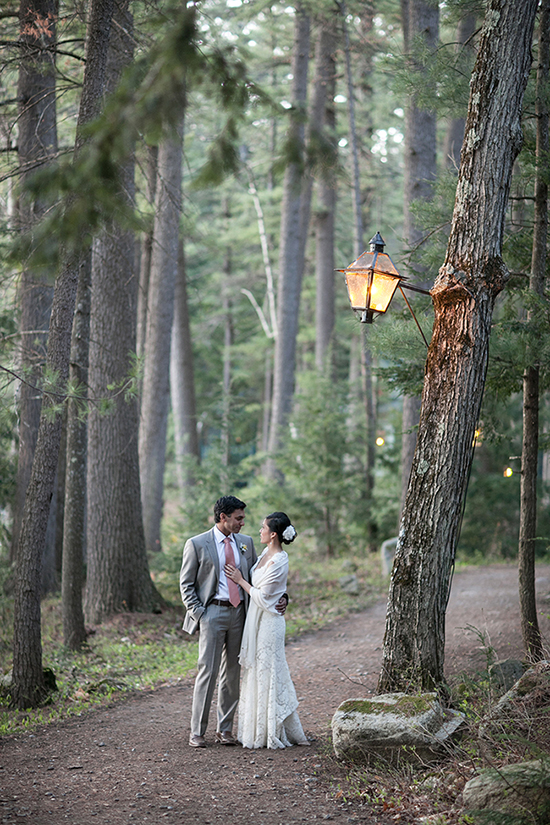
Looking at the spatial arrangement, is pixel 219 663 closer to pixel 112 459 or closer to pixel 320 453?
pixel 112 459

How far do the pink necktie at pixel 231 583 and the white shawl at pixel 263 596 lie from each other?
0.15 m

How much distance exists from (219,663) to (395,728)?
1573mm

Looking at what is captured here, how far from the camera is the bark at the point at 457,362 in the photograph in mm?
5621

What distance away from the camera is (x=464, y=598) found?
454 inches

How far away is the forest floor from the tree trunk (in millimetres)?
696

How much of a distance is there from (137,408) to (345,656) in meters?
4.61

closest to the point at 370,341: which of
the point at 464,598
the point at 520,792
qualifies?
the point at 520,792

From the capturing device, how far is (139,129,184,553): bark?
552 inches

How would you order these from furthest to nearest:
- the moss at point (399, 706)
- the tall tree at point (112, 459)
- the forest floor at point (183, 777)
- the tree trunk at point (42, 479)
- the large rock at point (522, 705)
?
the tall tree at point (112, 459) < the tree trunk at point (42, 479) < the moss at point (399, 706) < the large rock at point (522, 705) < the forest floor at point (183, 777)

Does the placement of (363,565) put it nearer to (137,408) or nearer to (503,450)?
(503,450)

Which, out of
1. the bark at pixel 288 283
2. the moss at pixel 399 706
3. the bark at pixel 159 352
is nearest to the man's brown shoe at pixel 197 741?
the moss at pixel 399 706

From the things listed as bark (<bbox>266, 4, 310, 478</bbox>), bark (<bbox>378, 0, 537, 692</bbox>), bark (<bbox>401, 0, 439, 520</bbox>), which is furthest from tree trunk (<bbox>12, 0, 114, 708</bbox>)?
bark (<bbox>266, 4, 310, 478</bbox>)

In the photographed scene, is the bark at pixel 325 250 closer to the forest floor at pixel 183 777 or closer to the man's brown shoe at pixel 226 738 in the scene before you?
the forest floor at pixel 183 777

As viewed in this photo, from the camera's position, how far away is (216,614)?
19.4ft
